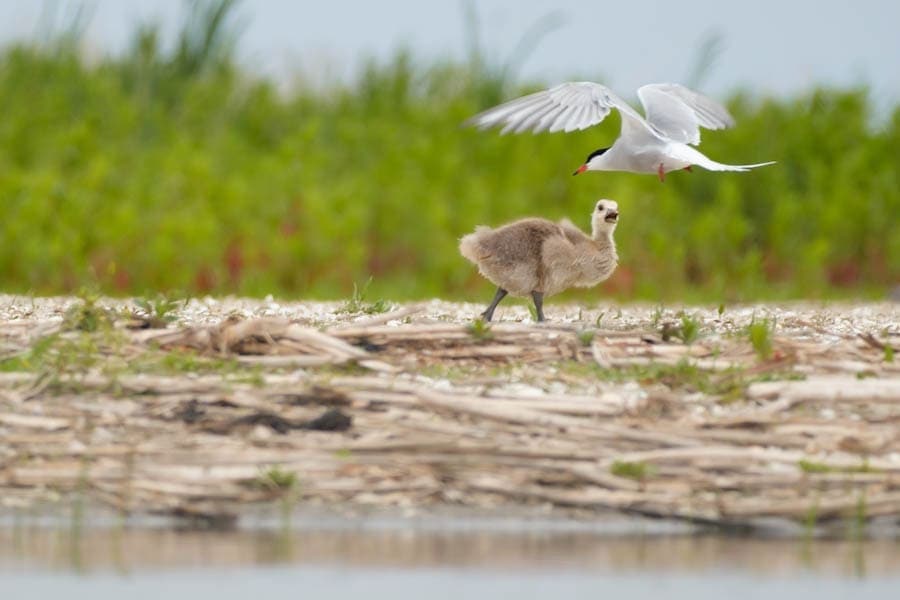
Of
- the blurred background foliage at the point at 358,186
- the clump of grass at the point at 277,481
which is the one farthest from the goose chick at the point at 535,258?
the blurred background foliage at the point at 358,186

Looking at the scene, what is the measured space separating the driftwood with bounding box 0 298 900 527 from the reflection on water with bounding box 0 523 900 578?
1.01 feet

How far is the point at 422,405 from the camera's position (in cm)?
812

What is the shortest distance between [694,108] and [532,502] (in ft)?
16.0

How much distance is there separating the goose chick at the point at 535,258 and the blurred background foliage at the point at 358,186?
21.0 feet

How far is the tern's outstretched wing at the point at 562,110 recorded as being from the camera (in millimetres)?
10336

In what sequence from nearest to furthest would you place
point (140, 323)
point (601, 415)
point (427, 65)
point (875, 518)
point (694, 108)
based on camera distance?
point (875, 518) → point (601, 415) → point (140, 323) → point (694, 108) → point (427, 65)

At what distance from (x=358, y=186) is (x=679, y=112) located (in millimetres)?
8115

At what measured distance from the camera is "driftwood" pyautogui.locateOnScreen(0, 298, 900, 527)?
24.5 feet

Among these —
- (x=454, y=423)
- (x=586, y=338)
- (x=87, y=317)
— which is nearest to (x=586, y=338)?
(x=586, y=338)

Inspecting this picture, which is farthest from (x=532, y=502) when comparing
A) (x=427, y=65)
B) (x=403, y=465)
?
(x=427, y=65)

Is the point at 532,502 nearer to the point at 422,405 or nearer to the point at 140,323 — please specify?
the point at 422,405

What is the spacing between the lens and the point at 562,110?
34.6 ft

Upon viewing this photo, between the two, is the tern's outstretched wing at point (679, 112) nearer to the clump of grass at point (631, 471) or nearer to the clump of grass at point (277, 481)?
the clump of grass at point (631, 471)

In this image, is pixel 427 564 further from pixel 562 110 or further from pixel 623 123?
pixel 623 123
